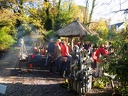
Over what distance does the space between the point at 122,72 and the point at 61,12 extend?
31.7 metres

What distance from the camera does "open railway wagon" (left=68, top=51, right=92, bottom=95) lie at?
7.55 m

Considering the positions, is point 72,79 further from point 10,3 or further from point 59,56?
point 10,3

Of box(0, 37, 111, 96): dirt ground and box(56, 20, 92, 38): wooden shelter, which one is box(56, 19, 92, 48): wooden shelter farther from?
box(0, 37, 111, 96): dirt ground

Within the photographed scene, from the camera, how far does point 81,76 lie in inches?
301

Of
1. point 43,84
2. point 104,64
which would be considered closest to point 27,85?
point 43,84

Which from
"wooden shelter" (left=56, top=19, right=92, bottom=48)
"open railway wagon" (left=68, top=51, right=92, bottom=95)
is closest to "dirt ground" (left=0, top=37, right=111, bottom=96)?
"open railway wagon" (left=68, top=51, right=92, bottom=95)

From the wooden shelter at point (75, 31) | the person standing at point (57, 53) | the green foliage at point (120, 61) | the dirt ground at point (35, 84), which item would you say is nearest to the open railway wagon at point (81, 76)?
the dirt ground at point (35, 84)

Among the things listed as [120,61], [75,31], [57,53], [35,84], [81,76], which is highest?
[75,31]

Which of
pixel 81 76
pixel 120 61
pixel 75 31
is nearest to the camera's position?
pixel 120 61

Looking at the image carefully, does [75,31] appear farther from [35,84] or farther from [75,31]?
[35,84]

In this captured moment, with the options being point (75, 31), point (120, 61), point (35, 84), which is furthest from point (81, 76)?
point (75, 31)

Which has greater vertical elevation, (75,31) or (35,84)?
(75,31)

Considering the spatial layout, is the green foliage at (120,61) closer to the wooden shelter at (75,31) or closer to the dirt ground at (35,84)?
the dirt ground at (35,84)

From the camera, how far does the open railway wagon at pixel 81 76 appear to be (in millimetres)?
7549
